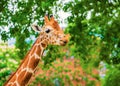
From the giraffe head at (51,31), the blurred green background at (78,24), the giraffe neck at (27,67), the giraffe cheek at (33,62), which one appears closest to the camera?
the giraffe neck at (27,67)

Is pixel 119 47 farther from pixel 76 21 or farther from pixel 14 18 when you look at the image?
pixel 14 18

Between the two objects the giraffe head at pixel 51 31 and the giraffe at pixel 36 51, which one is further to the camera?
the giraffe head at pixel 51 31

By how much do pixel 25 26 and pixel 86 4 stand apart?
3110mm

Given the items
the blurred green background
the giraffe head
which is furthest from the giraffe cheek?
the blurred green background

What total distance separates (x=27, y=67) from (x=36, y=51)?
60cm

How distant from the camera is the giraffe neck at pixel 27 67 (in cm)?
1092

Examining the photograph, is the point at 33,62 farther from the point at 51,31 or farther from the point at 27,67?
the point at 51,31

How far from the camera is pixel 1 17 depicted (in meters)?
18.7

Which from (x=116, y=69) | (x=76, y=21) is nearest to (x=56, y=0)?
(x=76, y=21)

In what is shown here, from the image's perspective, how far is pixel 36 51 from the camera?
11508 millimetres

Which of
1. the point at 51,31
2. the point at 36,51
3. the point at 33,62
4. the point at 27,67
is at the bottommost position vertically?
the point at 27,67

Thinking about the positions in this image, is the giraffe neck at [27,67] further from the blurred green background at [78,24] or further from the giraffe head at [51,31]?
the blurred green background at [78,24]

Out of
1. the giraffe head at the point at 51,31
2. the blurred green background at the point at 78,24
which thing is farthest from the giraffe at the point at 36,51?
the blurred green background at the point at 78,24

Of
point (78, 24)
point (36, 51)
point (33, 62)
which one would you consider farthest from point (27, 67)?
point (78, 24)
